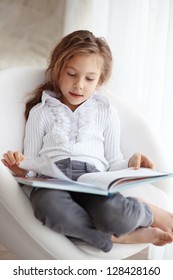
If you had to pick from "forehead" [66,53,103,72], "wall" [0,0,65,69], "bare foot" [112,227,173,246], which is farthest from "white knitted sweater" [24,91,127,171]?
"wall" [0,0,65,69]

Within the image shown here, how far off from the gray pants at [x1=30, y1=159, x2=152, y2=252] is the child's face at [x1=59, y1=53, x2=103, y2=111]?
0.42 m

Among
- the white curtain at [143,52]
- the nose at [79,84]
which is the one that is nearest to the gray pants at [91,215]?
the nose at [79,84]

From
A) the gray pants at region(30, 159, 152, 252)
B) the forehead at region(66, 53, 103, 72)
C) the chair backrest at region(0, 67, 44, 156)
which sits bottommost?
the gray pants at region(30, 159, 152, 252)

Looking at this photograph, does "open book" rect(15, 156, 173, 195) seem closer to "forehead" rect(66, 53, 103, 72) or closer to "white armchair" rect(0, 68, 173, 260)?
"white armchair" rect(0, 68, 173, 260)

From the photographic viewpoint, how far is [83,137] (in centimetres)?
166

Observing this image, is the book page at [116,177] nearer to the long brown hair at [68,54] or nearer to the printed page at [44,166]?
the printed page at [44,166]

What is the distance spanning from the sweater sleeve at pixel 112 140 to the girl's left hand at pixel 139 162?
107 mm

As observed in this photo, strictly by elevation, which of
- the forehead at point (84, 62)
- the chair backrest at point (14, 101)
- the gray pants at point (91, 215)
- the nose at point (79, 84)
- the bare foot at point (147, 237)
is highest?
the forehead at point (84, 62)

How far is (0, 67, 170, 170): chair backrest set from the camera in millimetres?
1683

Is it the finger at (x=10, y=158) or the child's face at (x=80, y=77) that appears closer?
the finger at (x=10, y=158)

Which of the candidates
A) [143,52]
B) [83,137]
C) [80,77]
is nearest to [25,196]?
[83,137]

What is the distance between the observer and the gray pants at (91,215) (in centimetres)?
133
